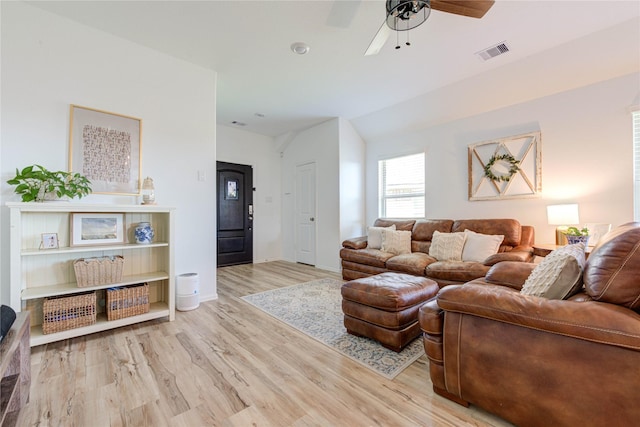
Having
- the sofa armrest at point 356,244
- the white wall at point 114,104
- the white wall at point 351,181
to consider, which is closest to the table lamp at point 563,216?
the sofa armrest at point 356,244

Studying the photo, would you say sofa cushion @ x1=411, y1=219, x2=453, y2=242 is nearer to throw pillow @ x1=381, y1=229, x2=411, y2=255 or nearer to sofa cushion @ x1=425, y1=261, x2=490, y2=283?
throw pillow @ x1=381, y1=229, x2=411, y2=255

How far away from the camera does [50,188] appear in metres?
2.12

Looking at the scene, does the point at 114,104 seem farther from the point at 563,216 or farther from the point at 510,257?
the point at 563,216

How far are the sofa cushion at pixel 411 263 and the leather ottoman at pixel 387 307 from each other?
0.90 metres

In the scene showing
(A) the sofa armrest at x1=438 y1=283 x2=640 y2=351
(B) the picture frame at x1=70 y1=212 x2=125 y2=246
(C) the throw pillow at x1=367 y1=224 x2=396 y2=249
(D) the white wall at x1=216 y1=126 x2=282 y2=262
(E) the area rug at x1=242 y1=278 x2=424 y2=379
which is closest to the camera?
(A) the sofa armrest at x1=438 y1=283 x2=640 y2=351

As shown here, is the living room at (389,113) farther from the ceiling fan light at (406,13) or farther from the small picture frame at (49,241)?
the ceiling fan light at (406,13)

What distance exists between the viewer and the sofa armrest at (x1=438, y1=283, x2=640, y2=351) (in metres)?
0.98

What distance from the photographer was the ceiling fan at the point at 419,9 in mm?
1795

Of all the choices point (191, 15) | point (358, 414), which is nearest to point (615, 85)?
point (358, 414)

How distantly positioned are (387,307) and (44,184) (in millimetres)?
2780

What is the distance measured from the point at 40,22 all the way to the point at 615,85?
541cm

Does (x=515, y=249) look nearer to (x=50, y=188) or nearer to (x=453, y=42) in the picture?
(x=453, y=42)

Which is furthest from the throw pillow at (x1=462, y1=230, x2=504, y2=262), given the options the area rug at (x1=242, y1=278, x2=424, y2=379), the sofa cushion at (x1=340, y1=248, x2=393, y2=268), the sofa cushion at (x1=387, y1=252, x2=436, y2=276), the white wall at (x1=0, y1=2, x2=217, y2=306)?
the white wall at (x1=0, y1=2, x2=217, y2=306)

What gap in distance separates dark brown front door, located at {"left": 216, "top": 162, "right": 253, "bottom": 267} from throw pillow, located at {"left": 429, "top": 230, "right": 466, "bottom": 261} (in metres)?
3.56
